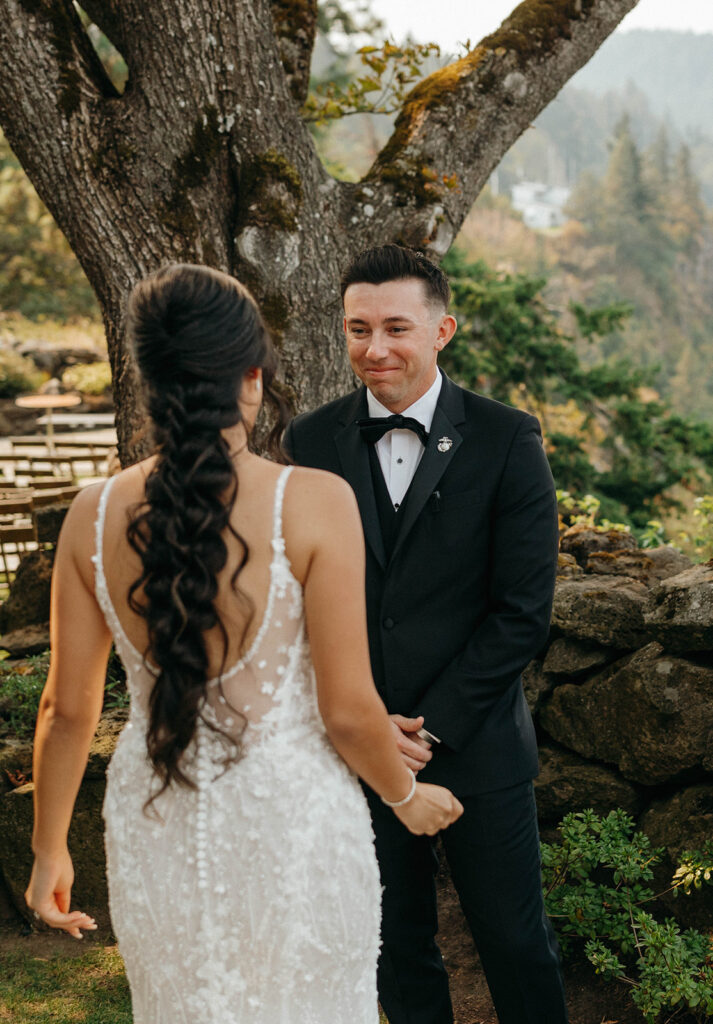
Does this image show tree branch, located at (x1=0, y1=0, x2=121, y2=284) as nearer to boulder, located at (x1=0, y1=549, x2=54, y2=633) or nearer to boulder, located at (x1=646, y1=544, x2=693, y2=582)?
boulder, located at (x1=0, y1=549, x2=54, y2=633)

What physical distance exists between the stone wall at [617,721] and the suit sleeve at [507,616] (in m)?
1.02

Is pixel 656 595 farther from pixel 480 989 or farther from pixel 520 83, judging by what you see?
pixel 520 83

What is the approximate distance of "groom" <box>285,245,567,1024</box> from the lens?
2.47 m

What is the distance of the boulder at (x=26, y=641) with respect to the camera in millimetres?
5426

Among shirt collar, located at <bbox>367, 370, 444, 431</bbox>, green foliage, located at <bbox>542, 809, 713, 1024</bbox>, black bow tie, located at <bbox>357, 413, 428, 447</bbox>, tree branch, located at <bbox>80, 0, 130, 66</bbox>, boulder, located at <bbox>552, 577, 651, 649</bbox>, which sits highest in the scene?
tree branch, located at <bbox>80, 0, 130, 66</bbox>

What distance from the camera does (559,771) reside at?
373cm

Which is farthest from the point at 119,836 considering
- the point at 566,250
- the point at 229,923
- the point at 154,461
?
the point at 566,250

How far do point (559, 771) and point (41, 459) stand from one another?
1010cm

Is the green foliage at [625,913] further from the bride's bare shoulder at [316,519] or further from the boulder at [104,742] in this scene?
the bride's bare shoulder at [316,519]

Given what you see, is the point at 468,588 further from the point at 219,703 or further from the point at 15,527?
the point at 15,527

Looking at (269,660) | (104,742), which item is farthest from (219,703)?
(104,742)

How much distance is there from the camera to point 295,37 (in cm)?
498

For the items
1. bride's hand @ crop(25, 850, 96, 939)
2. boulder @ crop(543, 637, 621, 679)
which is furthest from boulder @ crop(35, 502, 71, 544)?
bride's hand @ crop(25, 850, 96, 939)

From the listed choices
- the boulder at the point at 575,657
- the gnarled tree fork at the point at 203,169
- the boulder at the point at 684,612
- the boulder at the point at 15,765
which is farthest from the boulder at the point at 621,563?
the boulder at the point at 15,765
